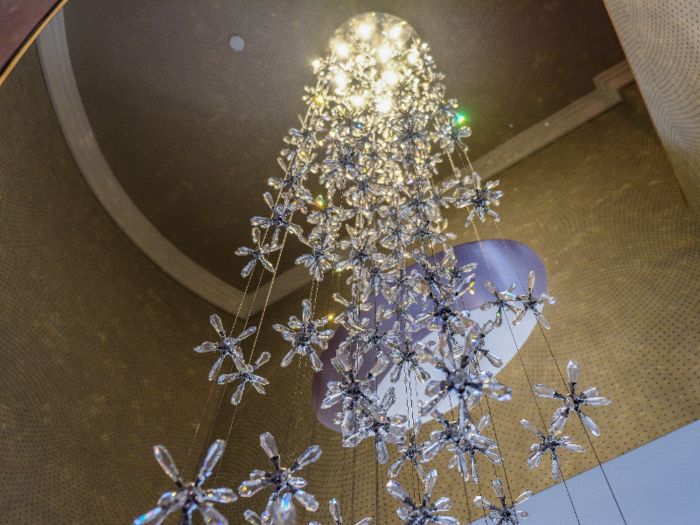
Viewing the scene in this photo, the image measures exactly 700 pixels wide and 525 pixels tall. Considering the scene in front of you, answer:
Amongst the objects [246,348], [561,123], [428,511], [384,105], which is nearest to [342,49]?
[384,105]

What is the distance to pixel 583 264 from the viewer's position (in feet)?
13.1

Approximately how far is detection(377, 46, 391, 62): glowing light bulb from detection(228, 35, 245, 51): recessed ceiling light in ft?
4.83

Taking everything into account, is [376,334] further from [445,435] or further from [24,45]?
[24,45]

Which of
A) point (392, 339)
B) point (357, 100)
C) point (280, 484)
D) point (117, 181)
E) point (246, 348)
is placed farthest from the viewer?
point (246, 348)

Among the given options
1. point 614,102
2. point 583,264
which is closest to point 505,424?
point 583,264

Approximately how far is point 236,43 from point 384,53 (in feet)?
5.28

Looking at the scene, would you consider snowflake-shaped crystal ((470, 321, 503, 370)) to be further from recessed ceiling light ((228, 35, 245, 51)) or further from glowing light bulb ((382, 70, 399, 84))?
recessed ceiling light ((228, 35, 245, 51))

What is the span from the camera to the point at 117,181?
5777 millimetres

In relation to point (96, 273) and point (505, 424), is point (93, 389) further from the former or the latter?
point (505, 424)

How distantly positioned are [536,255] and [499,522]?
2.83 metres

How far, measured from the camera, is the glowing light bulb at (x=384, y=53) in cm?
444

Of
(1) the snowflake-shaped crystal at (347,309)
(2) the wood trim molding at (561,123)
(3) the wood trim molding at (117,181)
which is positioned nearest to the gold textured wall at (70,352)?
(3) the wood trim molding at (117,181)

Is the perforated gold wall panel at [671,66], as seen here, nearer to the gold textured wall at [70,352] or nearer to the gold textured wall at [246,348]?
the gold textured wall at [246,348]

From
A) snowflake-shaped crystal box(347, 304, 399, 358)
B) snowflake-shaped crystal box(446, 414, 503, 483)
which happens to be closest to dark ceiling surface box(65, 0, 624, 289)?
snowflake-shaped crystal box(347, 304, 399, 358)
